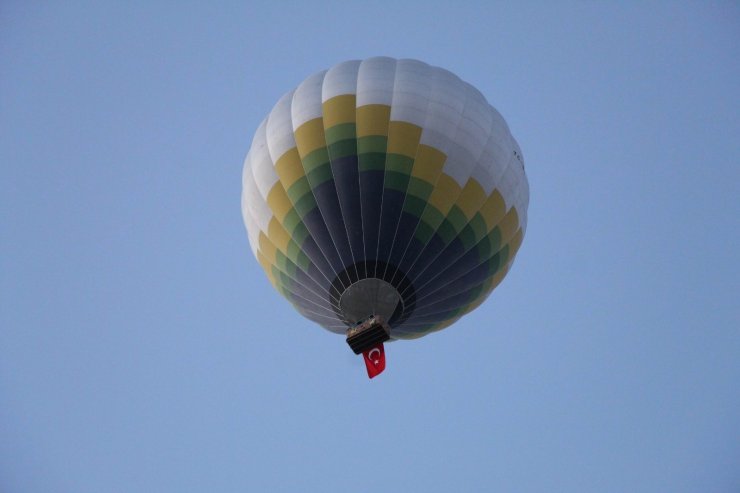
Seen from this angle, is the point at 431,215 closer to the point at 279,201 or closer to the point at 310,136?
the point at 310,136

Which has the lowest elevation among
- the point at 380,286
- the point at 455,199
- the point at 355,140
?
the point at 380,286

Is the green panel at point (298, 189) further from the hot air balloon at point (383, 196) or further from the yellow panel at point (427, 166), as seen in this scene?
the yellow panel at point (427, 166)

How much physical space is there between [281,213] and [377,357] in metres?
3.51

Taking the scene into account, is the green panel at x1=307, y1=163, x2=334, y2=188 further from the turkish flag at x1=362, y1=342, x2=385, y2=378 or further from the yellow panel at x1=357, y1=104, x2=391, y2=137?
the turkish flag at x1=362, y1=342, x2=385, y2=378

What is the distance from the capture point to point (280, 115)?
18.4m

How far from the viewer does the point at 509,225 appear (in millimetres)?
18344

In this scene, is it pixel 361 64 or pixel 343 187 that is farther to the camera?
pixel 361 64

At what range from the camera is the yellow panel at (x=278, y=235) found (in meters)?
18.0

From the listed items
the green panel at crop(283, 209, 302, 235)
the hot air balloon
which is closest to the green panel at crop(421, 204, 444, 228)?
the hot air balloon

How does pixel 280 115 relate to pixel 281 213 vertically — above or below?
above

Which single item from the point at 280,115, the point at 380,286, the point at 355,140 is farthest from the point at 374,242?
the point at 280,115

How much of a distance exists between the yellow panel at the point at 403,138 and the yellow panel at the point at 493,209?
6.03 ft

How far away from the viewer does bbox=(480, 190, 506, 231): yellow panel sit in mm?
17719

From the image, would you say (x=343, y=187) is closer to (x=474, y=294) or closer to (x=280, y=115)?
(x=280, y=115)
